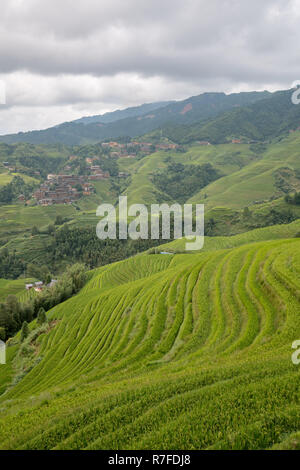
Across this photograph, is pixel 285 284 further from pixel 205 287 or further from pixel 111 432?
pixel 111 432

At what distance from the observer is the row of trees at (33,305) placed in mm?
42562

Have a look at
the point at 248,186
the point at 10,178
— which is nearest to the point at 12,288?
the point at 248,186

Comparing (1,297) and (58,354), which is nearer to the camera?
(58,354)

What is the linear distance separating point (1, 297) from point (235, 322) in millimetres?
65452

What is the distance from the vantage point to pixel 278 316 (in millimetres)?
15102

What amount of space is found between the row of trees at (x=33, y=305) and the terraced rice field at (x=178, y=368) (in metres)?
13.9

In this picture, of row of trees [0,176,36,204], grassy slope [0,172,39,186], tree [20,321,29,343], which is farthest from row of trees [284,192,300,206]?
grassy slope [0,172,39,186]

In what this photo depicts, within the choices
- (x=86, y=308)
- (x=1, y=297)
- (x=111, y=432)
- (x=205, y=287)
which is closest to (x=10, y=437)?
(x=111, y=432)

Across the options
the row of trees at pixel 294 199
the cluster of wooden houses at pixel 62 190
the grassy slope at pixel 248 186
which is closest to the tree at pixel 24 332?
the row of trees at pixel 294 199

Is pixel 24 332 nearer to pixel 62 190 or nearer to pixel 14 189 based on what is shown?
pixel 62 190

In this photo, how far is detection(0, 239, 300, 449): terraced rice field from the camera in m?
6.30

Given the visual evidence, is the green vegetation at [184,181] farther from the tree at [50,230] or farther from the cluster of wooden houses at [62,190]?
the tree at [50,230]

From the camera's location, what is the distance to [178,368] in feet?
39.2

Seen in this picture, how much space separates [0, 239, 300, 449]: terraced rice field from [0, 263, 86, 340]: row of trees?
1386 cm
